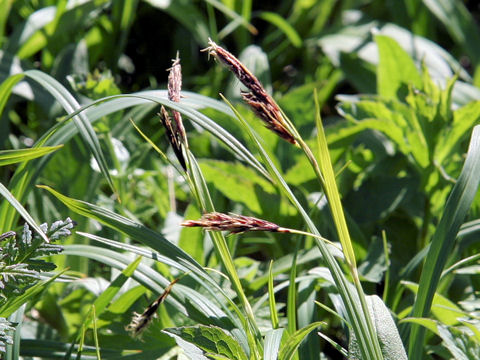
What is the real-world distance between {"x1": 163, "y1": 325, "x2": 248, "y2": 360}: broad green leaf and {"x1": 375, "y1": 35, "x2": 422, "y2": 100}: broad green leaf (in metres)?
1.02

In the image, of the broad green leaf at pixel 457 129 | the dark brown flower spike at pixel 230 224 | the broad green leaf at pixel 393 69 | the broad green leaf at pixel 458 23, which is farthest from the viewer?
the broad green leaf at pixel 458 23

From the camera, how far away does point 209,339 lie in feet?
2.95

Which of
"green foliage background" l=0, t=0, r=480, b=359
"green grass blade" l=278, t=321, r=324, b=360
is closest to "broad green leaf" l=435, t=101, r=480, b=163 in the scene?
"green foliage background" l=0, t=0, r=480, b=359

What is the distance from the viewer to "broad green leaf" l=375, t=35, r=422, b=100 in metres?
1.73

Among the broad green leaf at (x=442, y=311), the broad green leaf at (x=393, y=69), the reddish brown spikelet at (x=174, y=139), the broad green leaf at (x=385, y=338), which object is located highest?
the broad green leaf at (x=393, y=69)

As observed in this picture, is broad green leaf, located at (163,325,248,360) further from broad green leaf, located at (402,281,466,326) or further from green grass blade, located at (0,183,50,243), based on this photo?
broad green leaf, located at (402,281,466,326)

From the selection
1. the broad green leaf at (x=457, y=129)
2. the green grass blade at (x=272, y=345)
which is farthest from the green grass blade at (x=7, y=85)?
the broad green leaf at (x=457, y=129)

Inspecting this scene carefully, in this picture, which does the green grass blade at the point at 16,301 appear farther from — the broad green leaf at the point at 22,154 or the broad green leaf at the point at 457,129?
the broad green leaf at the point at 457,129

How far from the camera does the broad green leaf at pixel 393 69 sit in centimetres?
173

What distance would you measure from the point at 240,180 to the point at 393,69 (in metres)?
0.62

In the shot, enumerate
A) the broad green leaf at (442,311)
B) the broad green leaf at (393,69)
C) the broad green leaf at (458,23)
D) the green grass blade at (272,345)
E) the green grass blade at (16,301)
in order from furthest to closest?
the broad green leaf at (458,23) < the broad green leaf at (393,69) < the broad green leaf at (442,311) < the green grass blade at (16,301) < the green grass blade at (272,345)

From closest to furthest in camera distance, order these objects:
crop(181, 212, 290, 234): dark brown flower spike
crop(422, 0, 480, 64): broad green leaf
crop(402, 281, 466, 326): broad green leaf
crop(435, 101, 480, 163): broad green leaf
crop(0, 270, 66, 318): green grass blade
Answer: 1. crop(181, 212, 290, 234): dark brown flower spike
2. crop(0, 270, 66, 318): green grass blade
3. crop(402, 281, 466, 326): broad green leaf
4. crop(435, 101, 480, 163): broad green leaf
5. crop(422, 0, 480, 64): broad green leaf

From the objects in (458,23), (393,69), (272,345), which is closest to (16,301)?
(272,345)

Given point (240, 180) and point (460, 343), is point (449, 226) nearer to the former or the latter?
point (460, 343)
